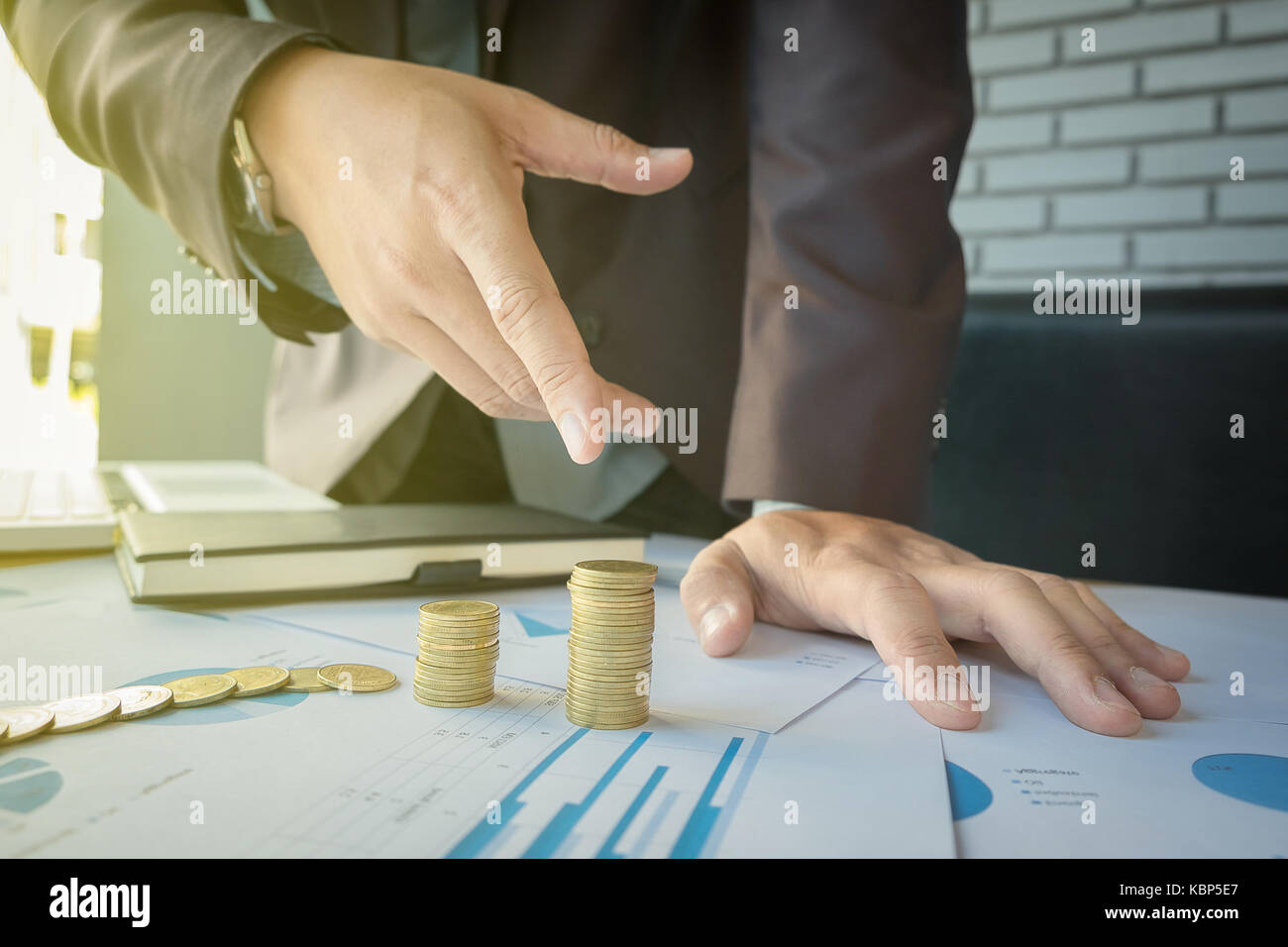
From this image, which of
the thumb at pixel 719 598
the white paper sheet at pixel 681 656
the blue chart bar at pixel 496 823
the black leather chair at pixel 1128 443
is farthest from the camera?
the black leather chair at pixel 1128 443

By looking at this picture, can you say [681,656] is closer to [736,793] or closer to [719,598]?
[719,598]

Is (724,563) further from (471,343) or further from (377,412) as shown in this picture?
(377,412)

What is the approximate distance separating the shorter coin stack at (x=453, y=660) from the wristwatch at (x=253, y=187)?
51cm

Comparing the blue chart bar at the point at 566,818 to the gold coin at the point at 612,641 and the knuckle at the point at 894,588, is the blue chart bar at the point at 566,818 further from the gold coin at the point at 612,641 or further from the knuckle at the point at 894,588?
the knuckle at the point at 894,588

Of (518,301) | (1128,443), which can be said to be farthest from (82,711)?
(1128,443)

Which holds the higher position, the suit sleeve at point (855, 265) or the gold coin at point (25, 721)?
the suit sleeve at point (855, 265)

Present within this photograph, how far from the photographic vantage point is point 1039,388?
2080mm

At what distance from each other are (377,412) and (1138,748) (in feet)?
3.32

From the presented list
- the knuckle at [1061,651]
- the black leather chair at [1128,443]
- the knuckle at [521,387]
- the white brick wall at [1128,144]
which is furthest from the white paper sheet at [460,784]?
the white brick wall at [1128,144]

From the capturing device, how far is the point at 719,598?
0.69 metres

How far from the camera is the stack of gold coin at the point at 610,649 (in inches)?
19.5

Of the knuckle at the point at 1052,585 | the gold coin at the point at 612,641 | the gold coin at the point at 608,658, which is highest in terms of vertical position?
the knuckle at the point at 1052,585

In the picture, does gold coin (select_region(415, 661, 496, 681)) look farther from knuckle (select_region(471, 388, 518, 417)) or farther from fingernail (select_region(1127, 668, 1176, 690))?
fingernail (select_region(1127, 668, 1176, 690))

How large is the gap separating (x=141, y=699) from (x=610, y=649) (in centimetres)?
26
